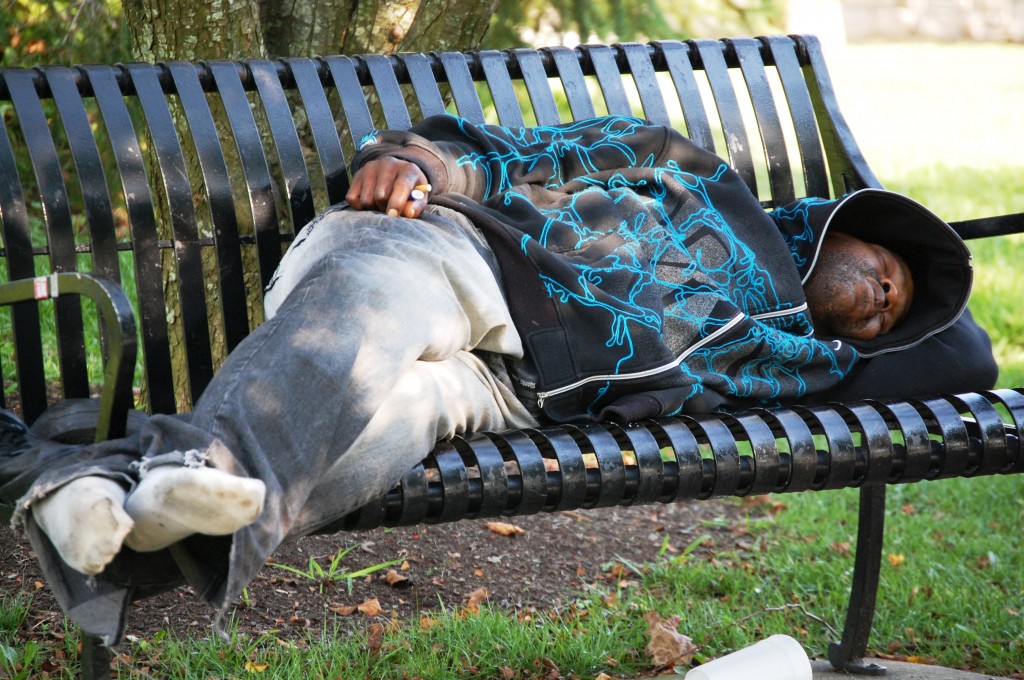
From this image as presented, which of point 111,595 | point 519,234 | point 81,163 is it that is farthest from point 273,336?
point 81,163

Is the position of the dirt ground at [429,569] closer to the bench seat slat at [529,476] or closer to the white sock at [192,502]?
the bench seat slat at [529,476]

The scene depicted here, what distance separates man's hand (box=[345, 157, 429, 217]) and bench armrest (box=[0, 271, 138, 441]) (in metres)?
0.58

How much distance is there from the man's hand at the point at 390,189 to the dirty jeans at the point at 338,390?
0.03 meters

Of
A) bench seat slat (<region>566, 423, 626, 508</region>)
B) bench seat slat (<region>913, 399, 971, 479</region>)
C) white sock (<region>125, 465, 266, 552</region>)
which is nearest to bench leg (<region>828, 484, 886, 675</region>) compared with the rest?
bench seat slat (<region>913, 399, 971, 479</region>)

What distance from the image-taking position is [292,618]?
254 centimetres

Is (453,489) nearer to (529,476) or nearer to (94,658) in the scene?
(529,476)

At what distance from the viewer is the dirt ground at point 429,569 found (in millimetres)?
2508

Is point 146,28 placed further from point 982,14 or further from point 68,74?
point 982,14

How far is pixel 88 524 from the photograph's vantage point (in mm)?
1337

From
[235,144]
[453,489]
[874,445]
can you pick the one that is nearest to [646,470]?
[453,489]

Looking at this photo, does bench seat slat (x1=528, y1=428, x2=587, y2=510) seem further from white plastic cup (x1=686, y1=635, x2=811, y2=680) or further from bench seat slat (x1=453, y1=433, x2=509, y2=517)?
white plastic cup (x1=686, y1=635, x2=811, y2=680)

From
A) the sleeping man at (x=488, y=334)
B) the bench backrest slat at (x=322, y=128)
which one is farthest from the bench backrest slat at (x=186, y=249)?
the bench backrest slat at (x=322, y=128)

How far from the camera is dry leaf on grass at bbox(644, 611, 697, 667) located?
8.18 feet

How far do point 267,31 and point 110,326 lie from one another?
5.23 ft
